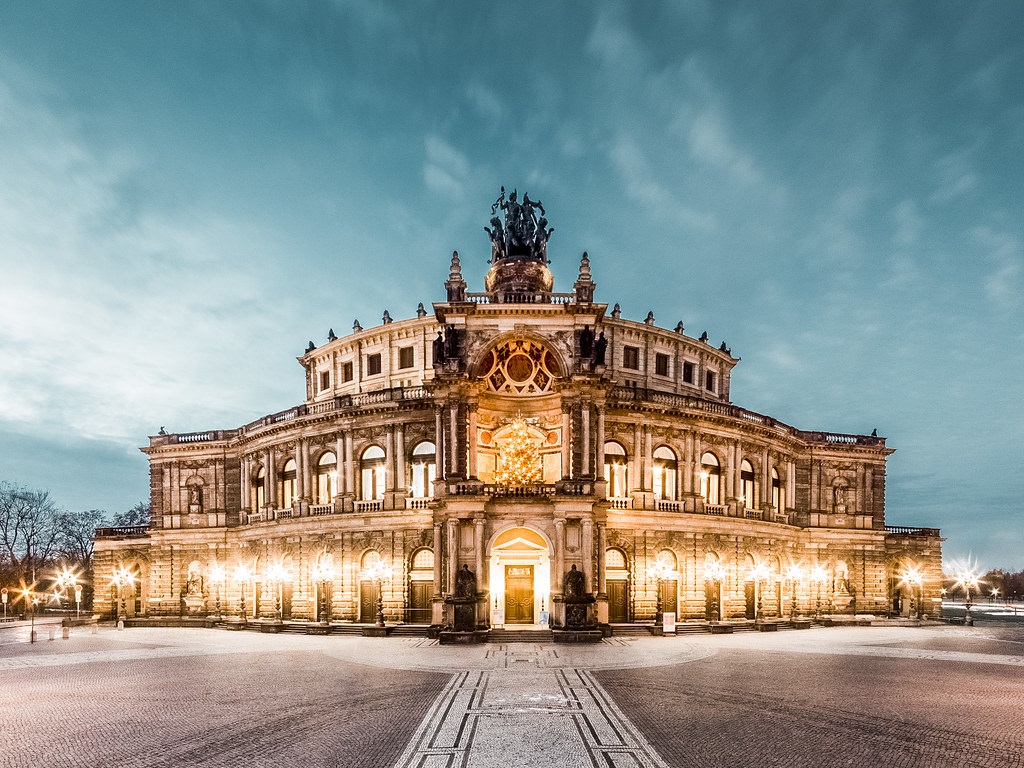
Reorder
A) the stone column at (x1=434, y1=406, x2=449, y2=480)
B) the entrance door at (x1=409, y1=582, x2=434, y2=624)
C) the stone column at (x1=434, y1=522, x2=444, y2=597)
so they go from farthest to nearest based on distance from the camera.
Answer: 1. the entrance door at (x1=409, y1=582, x2=434, y2=624)
2. the stone column at (x1=434, y1=406, x2=449, y2=480)
3. the stone column at (x1=434, y1=522, x2=444, y2=597)

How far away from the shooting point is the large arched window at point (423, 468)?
54.3 metres

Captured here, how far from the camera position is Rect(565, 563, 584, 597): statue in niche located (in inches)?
1736

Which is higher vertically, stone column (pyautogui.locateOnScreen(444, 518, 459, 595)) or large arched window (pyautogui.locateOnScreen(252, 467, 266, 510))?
large arched window (pyautogui.locateOnScreen(252, 467, 266, 510))

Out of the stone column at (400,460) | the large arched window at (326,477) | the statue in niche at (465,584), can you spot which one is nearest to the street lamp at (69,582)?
the large arched window at (326,477)

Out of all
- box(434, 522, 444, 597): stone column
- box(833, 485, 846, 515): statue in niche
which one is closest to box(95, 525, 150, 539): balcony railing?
box(434, 522, 444, 597): stone column

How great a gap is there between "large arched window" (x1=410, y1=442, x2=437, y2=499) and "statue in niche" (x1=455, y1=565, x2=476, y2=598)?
35.8 ft

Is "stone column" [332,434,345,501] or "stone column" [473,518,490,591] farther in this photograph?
"stone column" [332,434,345,501]

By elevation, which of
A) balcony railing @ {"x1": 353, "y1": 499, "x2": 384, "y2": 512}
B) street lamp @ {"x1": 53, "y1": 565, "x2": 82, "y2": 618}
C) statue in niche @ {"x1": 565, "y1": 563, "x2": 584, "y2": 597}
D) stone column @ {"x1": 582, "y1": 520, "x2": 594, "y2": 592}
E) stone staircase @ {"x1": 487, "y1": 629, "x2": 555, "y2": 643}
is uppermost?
balcony railing @ {"x1": 353, "y1": 499, "x2": 384, "y2": 512}

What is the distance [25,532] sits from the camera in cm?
10025

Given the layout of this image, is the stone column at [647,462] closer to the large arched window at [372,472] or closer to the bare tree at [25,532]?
the large arched window at [372,472]

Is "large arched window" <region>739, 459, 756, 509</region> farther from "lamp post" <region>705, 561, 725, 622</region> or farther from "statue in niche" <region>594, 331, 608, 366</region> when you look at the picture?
"statue in niche" <region>594, 331, 608, 366</region>

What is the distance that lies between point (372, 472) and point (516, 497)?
15269mm

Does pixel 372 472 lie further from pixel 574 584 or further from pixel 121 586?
pixel 121 586

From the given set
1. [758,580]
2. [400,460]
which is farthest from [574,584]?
[758,580]
